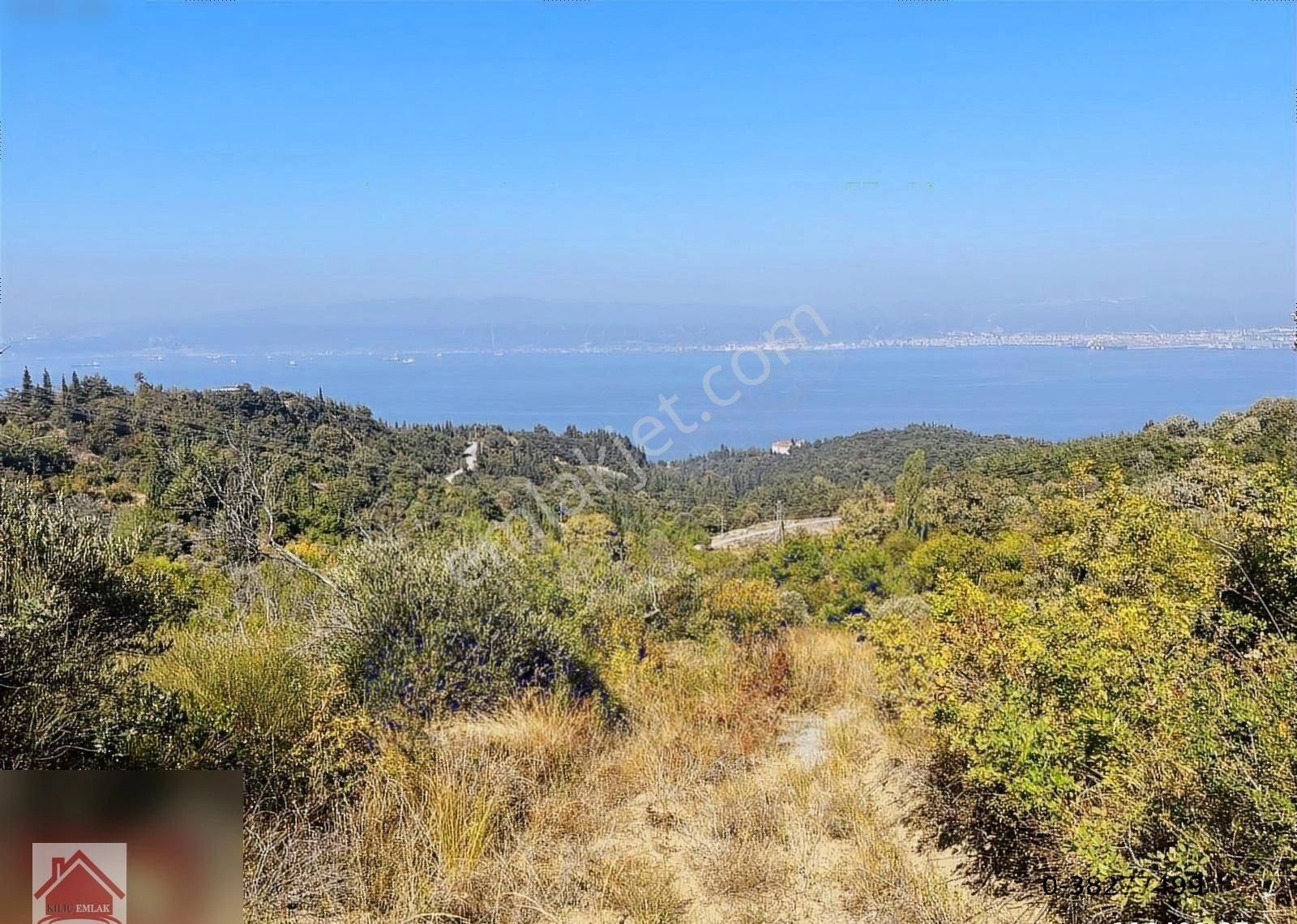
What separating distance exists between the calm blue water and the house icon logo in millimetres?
22414

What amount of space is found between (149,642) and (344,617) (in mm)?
1209

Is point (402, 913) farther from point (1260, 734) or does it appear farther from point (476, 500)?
point (476, 500)

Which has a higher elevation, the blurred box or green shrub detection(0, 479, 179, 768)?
the blurred box

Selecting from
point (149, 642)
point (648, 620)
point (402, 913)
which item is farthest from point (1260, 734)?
point (648, 620)

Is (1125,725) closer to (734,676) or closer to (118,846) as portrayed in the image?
(734,676)

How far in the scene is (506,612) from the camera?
591cm

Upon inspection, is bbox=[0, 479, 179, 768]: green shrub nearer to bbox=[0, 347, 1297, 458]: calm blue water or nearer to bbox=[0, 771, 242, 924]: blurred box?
bbox=[0, 771, 242, 924]: blurred box

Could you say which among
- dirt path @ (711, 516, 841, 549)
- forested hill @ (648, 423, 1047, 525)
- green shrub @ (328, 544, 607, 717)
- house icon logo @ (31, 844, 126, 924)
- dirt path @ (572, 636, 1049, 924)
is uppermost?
house icon logo @ (31, 844, 126, 924)

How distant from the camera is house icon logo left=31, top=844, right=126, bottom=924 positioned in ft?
3.12

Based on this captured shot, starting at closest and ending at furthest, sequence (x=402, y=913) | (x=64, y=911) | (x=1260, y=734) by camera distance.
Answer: (x=64, y=911) → (x=1260, y=734) → (x=402, y=913)

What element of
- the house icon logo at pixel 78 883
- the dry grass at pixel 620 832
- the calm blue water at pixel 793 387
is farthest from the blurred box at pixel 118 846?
the calm blue water at pixel 793 387

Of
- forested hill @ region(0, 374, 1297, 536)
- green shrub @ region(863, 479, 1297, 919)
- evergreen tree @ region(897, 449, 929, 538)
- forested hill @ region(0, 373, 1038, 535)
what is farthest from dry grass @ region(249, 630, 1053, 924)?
evergreen tree @ region(897, 449, 929, 538)

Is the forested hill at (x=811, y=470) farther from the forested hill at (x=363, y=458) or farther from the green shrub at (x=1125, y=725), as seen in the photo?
the green shrub at (x=1125, y=725)

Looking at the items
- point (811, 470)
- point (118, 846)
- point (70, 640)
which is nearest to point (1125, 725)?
point (118, 846)
